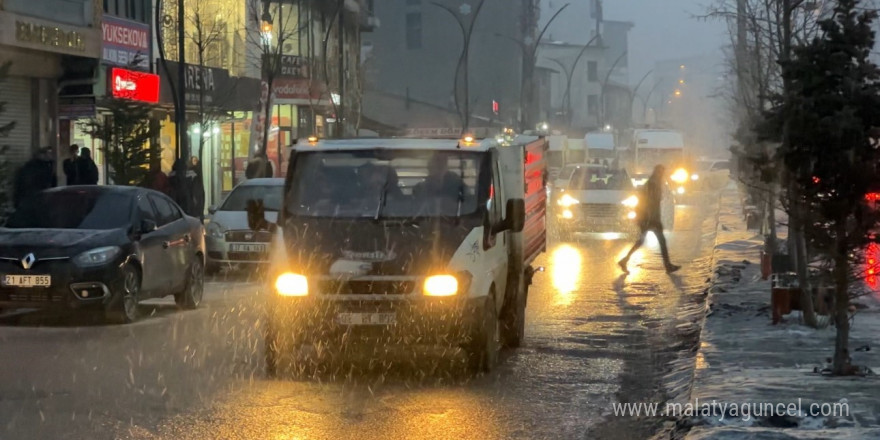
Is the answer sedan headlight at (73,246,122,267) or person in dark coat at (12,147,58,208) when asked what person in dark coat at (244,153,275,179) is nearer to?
person in dark coat at (12,147,58,208)

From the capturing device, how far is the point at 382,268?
412 inches

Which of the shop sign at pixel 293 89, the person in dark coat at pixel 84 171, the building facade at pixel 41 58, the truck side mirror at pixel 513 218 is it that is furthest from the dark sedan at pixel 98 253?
the shop sign at pixel 293 89

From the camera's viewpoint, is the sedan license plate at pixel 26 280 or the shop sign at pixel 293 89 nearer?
the sedan license plate at pixel 26 280

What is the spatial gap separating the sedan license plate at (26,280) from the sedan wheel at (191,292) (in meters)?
2.46

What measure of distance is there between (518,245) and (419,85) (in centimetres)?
8054

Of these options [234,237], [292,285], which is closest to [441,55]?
[234,237]

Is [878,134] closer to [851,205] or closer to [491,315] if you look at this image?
[851,205]

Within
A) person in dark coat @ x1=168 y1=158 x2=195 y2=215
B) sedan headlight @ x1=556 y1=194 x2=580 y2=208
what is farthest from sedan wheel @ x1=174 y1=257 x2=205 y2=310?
sedan headlight @ x1=556 y1=194 x2=580 y2=208

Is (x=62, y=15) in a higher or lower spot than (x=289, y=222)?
higher

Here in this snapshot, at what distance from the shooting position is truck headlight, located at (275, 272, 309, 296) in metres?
10.5

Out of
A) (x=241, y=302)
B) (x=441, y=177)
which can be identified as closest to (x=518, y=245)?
(x=441, y=177)

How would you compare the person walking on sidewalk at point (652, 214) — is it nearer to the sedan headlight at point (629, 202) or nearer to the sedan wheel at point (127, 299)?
the sedan headlight at point (629, 202)

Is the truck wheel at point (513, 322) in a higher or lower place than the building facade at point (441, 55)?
lower

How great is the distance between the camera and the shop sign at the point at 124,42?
3084 cm
